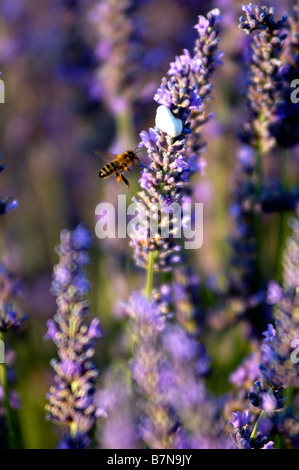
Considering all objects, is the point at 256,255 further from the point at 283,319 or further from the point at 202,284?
the point at 283,319

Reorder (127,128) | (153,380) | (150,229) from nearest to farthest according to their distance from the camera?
(153,380) → (150,229) → (127,128)

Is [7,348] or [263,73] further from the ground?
[263,73]

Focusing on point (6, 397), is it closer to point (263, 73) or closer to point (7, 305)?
point (7, 305)

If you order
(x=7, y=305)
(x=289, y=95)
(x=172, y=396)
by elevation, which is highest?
(x=289, y=95)

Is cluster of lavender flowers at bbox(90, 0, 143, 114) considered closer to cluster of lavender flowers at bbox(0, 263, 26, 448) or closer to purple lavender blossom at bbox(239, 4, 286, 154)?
purple lavender blossom at bbox(239, 4, 286, 154)

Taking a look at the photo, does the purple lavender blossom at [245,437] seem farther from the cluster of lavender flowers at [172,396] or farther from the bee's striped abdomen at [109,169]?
the bee's striped abdomen at [109,169]

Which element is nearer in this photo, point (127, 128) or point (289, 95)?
point (289, 95)

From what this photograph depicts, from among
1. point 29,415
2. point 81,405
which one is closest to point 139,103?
point 29,415

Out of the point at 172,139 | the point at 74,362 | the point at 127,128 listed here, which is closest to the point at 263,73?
the point at 172,139
